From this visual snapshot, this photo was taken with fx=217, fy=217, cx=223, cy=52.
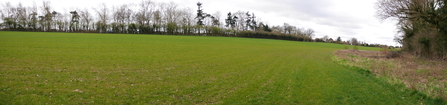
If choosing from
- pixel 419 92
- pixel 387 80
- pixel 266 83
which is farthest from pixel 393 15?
pixel 266 83

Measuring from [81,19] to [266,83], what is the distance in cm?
8163

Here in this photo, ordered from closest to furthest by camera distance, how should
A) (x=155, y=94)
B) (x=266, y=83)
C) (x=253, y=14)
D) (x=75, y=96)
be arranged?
1. (x=75, y=96)
2. (x=155, y=94)
3. (x=266, y=83)
4. (x=253, y=14)

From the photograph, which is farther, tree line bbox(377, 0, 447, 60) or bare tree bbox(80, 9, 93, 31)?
bare tree bbox(80, 9, 93, 31)

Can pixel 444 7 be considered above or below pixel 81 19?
below

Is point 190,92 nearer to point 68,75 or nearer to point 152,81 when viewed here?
point 152,81

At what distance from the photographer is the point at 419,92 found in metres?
9.27

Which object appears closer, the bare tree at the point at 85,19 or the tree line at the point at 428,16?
the tree line at the point at 428,16

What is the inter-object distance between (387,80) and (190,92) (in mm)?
11064

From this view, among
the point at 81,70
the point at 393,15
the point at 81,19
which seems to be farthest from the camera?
the point at 81,19

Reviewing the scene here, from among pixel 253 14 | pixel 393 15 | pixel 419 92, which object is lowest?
pixel 419 92

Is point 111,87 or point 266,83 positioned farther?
point 266,83

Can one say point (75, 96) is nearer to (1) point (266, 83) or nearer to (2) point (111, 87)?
(2) point (111, 87)

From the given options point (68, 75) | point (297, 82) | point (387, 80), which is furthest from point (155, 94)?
point (387, 80)

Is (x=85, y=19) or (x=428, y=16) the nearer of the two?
(x=428, y=16)
